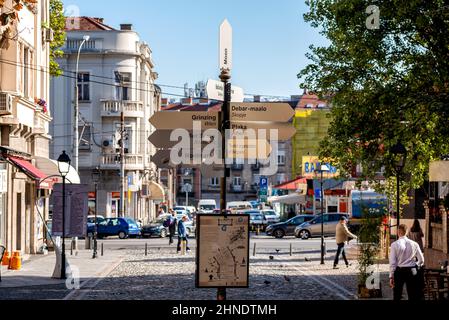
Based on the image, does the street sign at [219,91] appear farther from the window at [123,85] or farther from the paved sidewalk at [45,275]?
the window at [123,85]

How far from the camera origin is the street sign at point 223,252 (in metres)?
14.4

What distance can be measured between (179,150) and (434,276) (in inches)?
320

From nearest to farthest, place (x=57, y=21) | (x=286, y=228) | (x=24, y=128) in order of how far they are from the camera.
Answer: (x=24, y=128), (x=57, y=21), (x=286, y=228)

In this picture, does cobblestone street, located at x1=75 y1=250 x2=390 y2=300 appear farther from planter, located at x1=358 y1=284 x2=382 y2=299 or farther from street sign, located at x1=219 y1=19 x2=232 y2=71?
street sign, located at x1=219 y1=19 x2=232 y2=71

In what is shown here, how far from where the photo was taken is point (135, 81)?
74.9 meters

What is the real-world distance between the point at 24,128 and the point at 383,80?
47.5 feet

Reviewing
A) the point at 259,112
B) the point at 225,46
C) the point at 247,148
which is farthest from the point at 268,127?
the point at 225,46

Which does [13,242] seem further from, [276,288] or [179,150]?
[179,150]

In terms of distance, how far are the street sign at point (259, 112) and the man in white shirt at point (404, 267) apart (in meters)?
6.14

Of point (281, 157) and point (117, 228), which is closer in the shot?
point (117, 228)

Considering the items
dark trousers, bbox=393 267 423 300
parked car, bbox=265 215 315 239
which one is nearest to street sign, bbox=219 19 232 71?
dark trousers, bbox=393 267 423 300

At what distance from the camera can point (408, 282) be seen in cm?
1914

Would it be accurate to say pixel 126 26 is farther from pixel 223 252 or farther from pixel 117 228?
pixel 223 252

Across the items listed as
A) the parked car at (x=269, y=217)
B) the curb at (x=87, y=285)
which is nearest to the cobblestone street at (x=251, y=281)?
the curb at (x=87, y=285)
